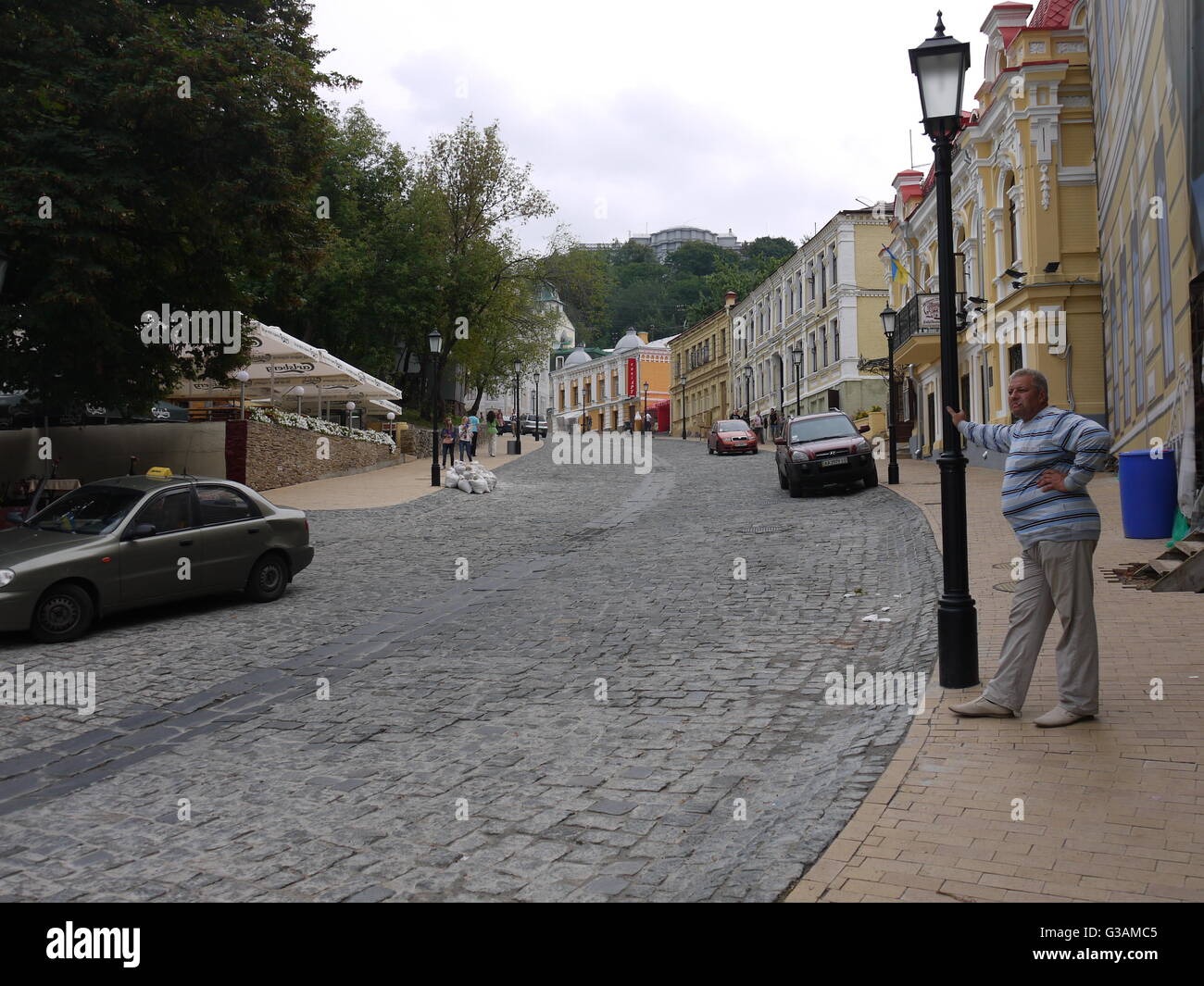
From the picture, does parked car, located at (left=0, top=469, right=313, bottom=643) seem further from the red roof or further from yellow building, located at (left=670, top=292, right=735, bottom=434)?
yellow building, located at (left=670, top=292, right=735, bottom=434)

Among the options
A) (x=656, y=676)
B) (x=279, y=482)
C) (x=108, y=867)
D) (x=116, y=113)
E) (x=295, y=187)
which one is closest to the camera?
(x=108, y=867)

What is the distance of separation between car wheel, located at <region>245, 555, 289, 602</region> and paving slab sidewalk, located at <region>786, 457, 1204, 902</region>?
7287mm

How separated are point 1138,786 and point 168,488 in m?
9.08

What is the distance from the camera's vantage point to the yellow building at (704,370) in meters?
69.8

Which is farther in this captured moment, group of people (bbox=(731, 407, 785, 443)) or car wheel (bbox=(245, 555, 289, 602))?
group of people (bbox=(731, 407, 785, 443))

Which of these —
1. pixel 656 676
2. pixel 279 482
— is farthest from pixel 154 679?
pixel 279 482

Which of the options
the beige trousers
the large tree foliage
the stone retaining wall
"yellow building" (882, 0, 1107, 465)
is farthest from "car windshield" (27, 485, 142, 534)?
"yellow building" (882, 0, 1107, 465)

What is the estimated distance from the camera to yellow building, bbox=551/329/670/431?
286 ft

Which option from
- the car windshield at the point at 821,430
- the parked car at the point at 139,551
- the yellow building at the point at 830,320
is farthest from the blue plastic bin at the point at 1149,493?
the yellow building at the point at 830,320

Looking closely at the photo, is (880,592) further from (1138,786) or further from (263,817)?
(263,817)

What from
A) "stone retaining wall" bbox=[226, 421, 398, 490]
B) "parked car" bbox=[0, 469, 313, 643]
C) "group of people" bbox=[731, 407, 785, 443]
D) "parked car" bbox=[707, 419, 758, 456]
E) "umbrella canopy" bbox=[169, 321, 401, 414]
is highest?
"group of people" bbox=[731, 407, 785, 443]

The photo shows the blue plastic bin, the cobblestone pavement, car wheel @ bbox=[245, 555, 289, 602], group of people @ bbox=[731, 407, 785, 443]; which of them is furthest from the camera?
group of people @ bbox=[731, 407, 785, 443]

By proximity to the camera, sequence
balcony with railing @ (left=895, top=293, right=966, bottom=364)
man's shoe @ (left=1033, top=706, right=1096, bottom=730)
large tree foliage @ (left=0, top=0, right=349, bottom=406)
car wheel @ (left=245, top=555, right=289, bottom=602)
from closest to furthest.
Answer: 1. man's shoe @ (left=1033, top=706, right=1096, bottom=730)
2. car wheel @ (left=245, top=555, right=289, bottom=602)
3. large tree foliage @ (left=0, top=0, right=349, bottom=406)
4. balcony with railing @ (left=895, top=293, right=966, bottom=364)

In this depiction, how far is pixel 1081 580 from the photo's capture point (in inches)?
217
